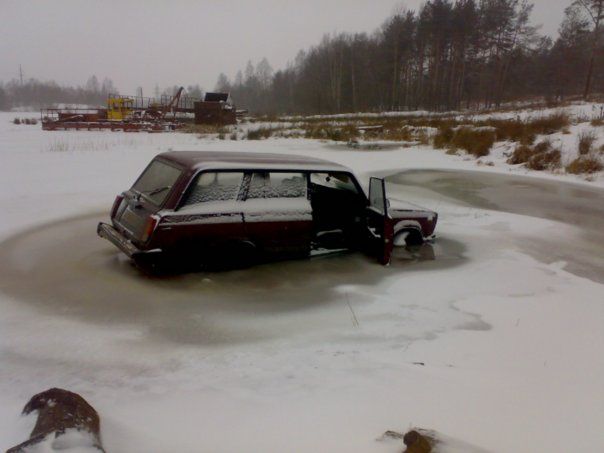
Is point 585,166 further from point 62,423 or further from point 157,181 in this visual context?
point 62,423

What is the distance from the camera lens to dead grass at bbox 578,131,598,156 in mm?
16812

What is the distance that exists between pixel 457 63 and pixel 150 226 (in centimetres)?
6531

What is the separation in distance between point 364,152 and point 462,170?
203 inches

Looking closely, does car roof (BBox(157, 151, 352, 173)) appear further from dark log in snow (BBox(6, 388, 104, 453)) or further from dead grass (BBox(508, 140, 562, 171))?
dead grass (BBox(508, 140, 562, 171))

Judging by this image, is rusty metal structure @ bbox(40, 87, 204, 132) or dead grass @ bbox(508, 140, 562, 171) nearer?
dead grass @ bbox(508, 140, 562, 171)

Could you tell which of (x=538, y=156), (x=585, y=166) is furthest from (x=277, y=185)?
(x=538, y=156)

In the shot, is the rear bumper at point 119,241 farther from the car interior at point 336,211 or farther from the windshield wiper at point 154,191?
the car interior at point 336,211

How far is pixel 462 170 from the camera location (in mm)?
17188

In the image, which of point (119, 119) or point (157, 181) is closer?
point (157, 181)

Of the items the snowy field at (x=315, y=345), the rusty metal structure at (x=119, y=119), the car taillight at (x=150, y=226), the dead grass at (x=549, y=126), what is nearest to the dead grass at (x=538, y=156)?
the dead grass at (x=549, y=126)

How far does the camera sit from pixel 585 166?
15.7 m

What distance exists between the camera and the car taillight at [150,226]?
5.54 meters

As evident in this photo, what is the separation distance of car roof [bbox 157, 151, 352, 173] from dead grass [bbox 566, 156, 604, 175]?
1262cm

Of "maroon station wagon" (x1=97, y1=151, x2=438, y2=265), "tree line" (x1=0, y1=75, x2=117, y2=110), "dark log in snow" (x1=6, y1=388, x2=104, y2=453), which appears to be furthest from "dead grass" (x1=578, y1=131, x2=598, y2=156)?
"tree line" (x1=0, y1=75, x2=117, y2=110)
